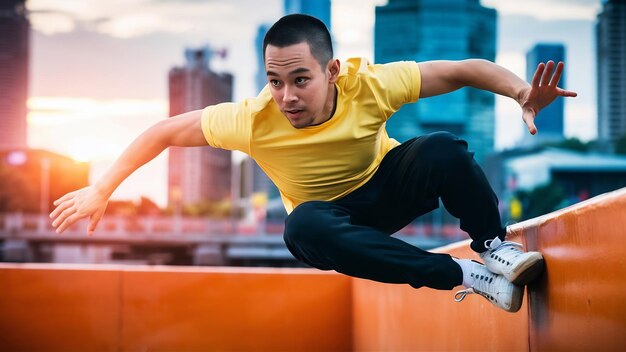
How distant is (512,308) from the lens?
2332 millimetres

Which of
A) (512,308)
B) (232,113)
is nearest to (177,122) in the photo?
(232,113)

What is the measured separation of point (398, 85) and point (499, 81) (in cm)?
38

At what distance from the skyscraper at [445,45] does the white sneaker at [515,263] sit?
7682cm

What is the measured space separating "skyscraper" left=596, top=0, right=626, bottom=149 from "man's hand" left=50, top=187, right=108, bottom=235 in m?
98.9

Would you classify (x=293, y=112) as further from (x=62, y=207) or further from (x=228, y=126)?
(x=62, y=207)

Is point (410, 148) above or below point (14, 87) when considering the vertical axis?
below

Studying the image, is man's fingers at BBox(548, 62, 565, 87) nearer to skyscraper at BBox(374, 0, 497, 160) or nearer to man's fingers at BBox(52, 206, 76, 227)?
man's fingers at BBox(52, 206, 76, 227)

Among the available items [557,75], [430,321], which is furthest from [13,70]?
[557,75]

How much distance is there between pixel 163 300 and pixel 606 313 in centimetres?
359

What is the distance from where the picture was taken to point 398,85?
280 centimetres

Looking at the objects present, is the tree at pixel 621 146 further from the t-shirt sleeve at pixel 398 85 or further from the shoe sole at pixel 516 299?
the shoe sole at pixel 516 299

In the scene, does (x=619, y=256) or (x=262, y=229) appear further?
(x=262, y=229)

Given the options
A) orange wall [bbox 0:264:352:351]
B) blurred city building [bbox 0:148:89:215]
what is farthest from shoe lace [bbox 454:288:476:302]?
blurred city building [bbox 0:148:89:215]

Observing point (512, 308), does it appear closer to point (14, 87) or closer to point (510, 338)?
point (510, 338)
